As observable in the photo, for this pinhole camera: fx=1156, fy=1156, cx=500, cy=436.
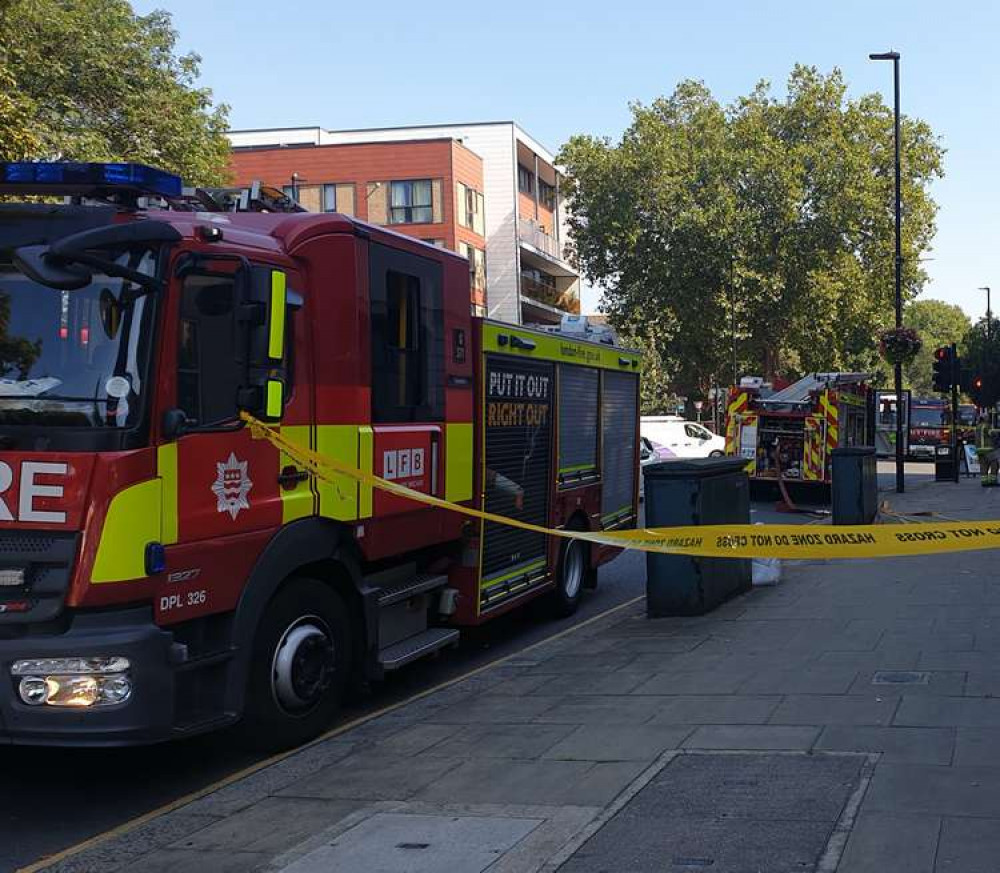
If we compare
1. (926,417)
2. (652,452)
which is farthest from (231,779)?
(926,417)

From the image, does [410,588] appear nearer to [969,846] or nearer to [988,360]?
[969,846]

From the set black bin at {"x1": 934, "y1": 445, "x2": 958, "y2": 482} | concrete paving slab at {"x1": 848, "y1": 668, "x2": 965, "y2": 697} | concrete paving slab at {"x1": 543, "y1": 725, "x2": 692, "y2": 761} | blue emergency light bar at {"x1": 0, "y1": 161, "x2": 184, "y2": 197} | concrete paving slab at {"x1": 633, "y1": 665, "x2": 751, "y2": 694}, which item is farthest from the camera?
black bin at {"x1": 934, "y1": 445, "x2": 958, "y2": 482}

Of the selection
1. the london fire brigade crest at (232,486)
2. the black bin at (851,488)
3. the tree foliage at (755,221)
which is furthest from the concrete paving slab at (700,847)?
the tree foliage at (755,221)

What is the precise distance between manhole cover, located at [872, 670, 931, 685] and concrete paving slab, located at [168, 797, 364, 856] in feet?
11.6

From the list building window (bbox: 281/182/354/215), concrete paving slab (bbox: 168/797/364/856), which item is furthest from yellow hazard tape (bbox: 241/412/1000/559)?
building window (bbox: 281/182/354/215)

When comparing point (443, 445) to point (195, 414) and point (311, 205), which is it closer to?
point (195, 414)

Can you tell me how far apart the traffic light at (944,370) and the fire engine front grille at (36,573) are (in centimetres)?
2577

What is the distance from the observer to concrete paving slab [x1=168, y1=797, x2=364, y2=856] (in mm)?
4961

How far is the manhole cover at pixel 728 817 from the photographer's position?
4340 mm

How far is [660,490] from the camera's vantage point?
33.6 ft

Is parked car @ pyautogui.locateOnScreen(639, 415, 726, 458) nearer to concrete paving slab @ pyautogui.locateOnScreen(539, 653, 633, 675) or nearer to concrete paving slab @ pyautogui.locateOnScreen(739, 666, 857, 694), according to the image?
concrete paving slab @ pyautogui.locateOnScreen(539, 653, 633, 675)

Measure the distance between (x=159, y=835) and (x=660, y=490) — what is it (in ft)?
19.6

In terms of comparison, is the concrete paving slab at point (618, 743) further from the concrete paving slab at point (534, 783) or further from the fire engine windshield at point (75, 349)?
the fire engine windshield at point (75, 349)

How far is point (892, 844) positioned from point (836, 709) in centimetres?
226
